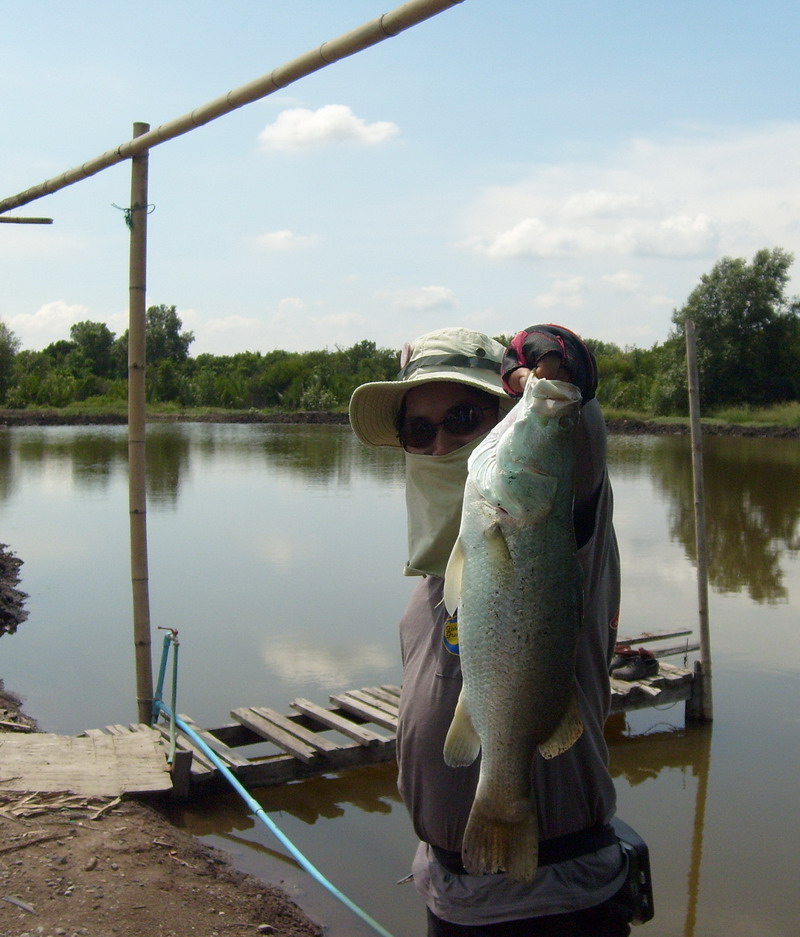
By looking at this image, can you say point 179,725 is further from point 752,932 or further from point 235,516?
point 235,516

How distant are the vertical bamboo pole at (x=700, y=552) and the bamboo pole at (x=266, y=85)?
14.3 ft

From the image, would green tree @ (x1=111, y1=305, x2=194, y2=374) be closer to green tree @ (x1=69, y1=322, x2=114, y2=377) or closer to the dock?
green tree @ (x1=69, y1=322, x2=114, y2=377)

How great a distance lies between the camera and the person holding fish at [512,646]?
2.03m

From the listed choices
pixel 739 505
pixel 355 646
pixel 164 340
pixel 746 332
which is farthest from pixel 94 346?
pixel 355 646

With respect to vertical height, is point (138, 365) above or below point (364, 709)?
above

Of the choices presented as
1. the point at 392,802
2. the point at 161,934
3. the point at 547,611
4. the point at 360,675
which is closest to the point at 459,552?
the point at 547,611

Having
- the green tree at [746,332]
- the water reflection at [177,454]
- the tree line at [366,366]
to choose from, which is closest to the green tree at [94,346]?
the tree line at [366,366]

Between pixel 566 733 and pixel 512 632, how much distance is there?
0.91 ft

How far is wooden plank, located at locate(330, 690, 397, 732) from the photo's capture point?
279 inches

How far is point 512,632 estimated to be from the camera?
208 centimetres

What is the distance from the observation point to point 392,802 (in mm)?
6816

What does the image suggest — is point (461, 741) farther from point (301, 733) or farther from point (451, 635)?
point (301, 733)

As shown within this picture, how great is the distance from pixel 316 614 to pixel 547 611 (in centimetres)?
1049

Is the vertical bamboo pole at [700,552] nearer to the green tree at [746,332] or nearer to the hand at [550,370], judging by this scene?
the hand at [550,370]
